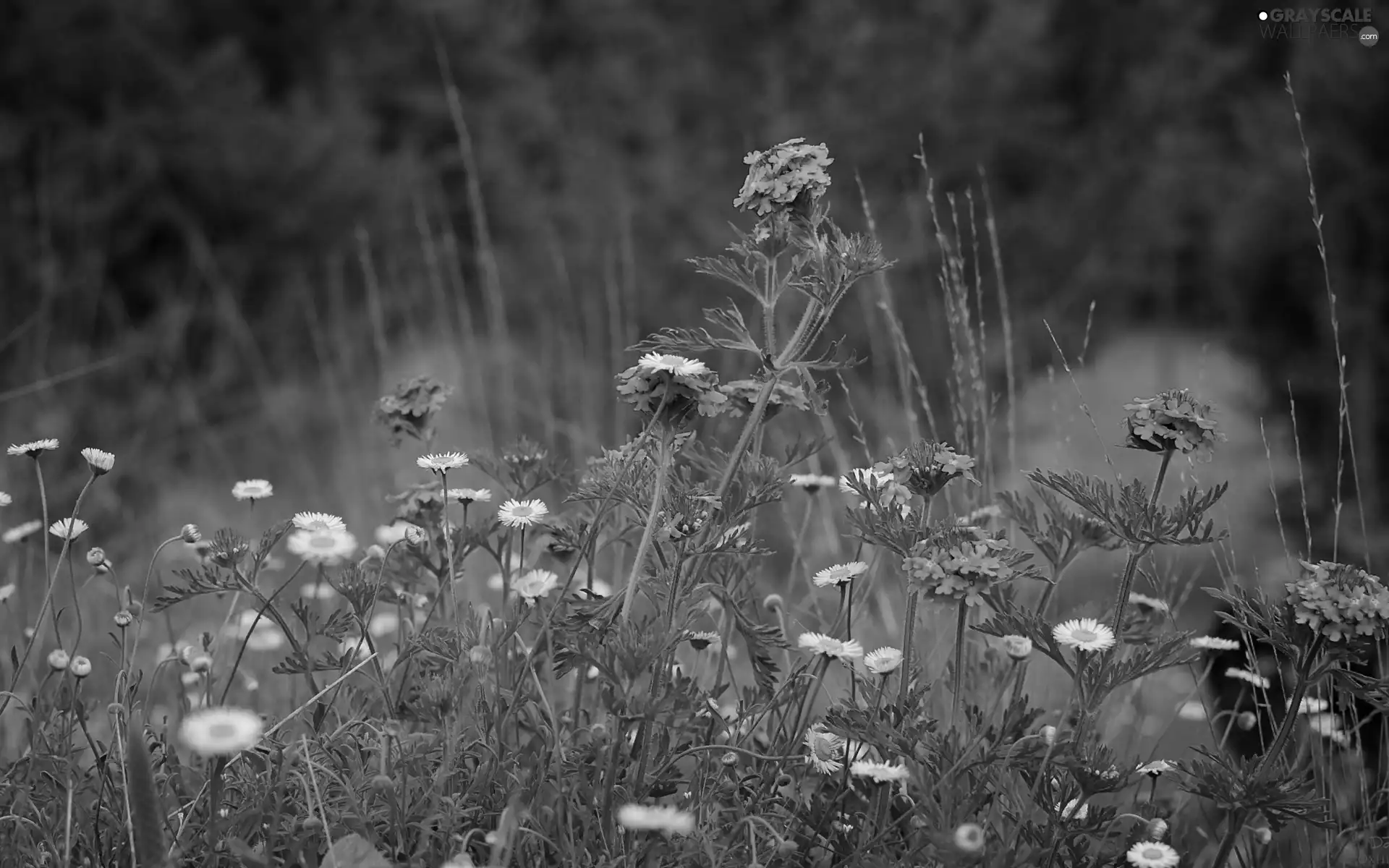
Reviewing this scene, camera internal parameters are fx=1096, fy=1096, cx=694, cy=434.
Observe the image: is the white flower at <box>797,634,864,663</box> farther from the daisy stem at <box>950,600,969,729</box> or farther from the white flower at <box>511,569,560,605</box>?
the white flower at <box>511,569,560,605</box>

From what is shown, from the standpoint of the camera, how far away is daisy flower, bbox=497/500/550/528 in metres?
1.40

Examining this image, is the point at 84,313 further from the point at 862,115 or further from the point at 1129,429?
the point at 1129,429

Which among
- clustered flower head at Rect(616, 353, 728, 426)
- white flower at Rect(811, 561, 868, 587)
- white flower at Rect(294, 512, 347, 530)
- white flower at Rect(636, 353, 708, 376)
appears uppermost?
white flower at Rect(636, 353, 708, 376)

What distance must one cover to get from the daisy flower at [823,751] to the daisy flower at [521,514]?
45 cm

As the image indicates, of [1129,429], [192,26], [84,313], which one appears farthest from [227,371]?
[1129,429]

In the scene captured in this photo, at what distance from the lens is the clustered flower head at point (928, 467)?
1354mm

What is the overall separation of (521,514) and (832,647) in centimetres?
43

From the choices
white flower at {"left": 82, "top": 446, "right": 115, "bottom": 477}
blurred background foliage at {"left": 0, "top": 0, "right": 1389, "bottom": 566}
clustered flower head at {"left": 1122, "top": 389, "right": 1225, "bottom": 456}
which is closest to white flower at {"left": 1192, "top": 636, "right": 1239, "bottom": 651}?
clustered flower head at {"left": 1122, "top": 389, "right": 1225, "bottom": 456}

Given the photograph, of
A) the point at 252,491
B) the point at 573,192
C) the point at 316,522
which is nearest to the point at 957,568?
the point at 316,522

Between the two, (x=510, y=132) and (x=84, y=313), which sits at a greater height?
(x=510, y=132)

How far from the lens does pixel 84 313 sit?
5.27 metres

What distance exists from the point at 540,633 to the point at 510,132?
6.40 m

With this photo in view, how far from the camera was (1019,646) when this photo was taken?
132 cm

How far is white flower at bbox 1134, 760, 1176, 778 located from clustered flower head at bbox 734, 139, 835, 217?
0.82 m
